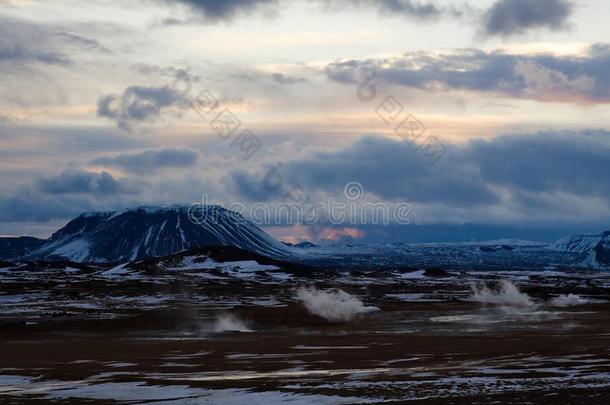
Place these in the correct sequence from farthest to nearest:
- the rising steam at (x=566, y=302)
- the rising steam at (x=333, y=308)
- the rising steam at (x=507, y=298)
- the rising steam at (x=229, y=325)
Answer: the rising steam at (x=507, y=298)
the rising steam at (x=566, y=302)
the rising steam at (x=333, y=308)
the rising steam at (x=229, y=325)

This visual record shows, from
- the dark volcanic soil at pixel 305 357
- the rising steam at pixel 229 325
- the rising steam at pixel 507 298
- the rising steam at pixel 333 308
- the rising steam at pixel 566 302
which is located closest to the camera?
the dark volcanic soil at pixel 305 357

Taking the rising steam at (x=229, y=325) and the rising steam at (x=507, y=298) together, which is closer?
the rising steam at (x=229, y=325)

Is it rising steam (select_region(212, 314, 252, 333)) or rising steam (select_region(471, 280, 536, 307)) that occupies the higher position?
rising steam (select_region(212, 314, 252, 333))

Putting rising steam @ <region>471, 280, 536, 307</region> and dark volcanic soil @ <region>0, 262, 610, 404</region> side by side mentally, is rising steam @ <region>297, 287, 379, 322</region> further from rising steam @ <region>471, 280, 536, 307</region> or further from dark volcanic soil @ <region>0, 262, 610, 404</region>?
rising steam @ <region>471, 280, 536, 307</region>

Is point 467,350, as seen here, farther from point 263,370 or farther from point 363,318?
point 363,318

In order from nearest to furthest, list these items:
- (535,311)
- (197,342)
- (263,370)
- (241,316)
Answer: (263,370), (197,342), (241,316), (535,311)

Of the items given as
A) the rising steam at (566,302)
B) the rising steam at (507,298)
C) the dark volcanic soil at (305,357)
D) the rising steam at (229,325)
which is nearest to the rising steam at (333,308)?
the dark volcanic soil at (305,357)

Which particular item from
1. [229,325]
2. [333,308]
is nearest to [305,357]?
[229,325]

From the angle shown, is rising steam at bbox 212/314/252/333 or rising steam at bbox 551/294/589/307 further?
rising steam at bbox 551/294/589/307

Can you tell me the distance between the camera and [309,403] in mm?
29844

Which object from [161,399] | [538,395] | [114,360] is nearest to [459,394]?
→ [538,395]

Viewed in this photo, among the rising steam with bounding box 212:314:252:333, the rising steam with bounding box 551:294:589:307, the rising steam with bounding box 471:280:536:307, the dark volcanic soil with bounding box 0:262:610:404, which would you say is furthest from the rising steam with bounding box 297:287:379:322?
the rising steam with bounding box 551:294:589:307

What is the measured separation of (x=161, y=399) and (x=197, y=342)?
88.6 ft

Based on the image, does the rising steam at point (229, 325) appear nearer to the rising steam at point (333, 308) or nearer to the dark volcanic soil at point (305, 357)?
the dark volcanic soil at point (305, 357)
